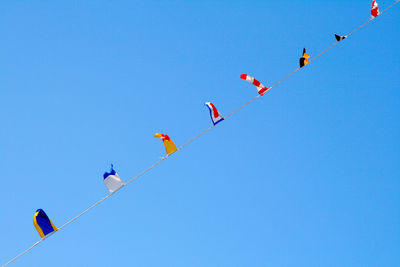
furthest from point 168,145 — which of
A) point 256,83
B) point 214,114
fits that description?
point 256,83

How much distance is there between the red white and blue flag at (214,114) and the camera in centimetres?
1339

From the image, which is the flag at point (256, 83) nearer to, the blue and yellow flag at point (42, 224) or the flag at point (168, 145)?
the flag at point (168, 145)

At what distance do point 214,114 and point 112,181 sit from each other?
3225mm

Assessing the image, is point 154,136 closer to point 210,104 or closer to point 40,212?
point 210,104

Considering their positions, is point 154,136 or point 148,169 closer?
point 148,169

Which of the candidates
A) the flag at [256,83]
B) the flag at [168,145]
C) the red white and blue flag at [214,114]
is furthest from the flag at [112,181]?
the flag at [256,83]

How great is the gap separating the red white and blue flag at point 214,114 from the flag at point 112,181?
297 cm

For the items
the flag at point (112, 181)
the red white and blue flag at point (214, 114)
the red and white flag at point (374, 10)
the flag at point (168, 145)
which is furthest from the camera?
the red and white flag at point (374, 10)

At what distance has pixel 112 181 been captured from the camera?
40.7 ft

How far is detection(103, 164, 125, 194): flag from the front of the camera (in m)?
12.3

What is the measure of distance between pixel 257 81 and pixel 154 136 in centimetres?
322

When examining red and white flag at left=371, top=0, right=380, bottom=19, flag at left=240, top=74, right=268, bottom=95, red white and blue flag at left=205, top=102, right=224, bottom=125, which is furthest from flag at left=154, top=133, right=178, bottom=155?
red and white flag at left=371, top=0, right=380, bottom=19

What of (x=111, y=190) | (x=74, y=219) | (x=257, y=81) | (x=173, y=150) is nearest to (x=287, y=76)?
(x=257, y=81)

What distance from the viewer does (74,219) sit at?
36.2ft
